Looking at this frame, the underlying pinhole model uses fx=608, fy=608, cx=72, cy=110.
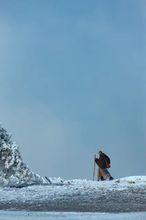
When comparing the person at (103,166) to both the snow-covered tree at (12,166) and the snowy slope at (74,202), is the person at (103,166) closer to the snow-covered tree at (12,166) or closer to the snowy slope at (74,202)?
the snow-covered tree at (12,166)

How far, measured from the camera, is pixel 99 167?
86.0 ft

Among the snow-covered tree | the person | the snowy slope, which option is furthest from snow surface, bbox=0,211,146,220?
the snow-covered tree

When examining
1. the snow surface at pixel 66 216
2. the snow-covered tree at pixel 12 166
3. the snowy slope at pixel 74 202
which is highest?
the snow-covered tree at pixel 12 166

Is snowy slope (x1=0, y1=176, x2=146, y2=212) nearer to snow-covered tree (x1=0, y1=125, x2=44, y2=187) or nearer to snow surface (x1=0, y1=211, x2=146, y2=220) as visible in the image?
snow surface (x1=0, y1=211, x2=146, y2=220)

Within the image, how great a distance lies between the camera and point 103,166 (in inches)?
1032

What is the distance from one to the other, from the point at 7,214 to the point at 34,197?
4596mm

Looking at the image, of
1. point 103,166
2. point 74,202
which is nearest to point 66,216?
point 74,202

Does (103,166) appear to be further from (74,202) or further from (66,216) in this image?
(66,216)

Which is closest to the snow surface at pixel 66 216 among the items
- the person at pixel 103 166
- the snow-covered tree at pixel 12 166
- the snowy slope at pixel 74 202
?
the snowy slope at pixel 74 202

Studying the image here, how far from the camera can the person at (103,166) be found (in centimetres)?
2553

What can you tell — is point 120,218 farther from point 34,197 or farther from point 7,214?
point 34,197

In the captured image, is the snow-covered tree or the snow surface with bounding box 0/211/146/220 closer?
the snow surface with bounding box 0/211/146/220

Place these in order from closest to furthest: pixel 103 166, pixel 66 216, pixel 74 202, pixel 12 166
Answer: pixel 66 216 < pixel 74 202 < pixel 103 166 < pixel 12 166

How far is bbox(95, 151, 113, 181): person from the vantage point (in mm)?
25531
